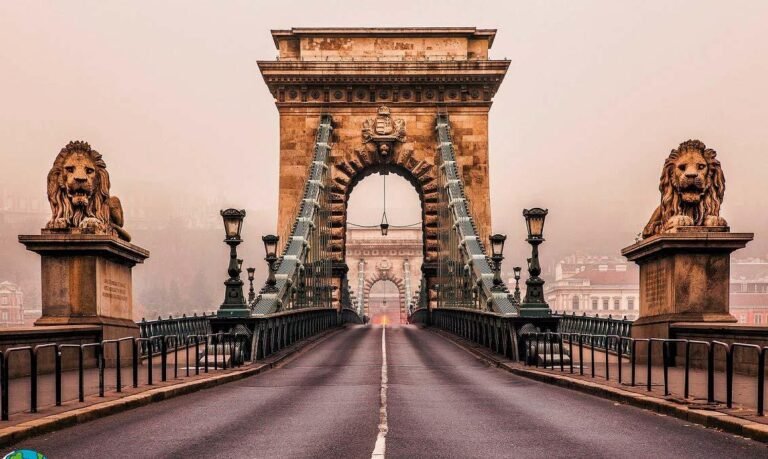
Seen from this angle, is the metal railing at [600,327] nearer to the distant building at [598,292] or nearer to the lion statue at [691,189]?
the lion statue at [691,189]

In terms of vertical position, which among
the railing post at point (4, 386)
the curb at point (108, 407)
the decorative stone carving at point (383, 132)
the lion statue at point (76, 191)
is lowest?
the curb at point (108, 407)

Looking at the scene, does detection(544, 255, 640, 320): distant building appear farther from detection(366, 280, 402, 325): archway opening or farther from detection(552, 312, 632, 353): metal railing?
detection(552, 312, 632, 353): metal railing

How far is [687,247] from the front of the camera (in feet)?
65.4

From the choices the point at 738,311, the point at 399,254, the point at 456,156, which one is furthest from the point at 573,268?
the point at 456,156

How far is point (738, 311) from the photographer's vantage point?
87.1 m

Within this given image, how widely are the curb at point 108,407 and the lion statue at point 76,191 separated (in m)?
4.19

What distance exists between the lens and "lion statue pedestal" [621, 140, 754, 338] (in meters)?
19.9

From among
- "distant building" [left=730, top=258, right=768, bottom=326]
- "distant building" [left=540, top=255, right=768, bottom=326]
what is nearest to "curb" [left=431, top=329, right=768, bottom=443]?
"distant building" [left=730, top=258, right=768, bottom=326]

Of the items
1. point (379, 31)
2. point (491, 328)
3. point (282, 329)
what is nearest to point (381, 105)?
point (379, 31)

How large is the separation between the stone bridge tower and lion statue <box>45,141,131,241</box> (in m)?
31.7

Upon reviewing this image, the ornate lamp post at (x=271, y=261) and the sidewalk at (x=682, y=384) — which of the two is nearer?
the sidewalk at (x=682, y=384)

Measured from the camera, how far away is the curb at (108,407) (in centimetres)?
1112

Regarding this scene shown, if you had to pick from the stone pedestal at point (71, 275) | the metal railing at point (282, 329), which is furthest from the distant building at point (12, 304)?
the stone pedestal at point (71, 275)

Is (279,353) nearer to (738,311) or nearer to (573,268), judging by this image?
(738,311)
